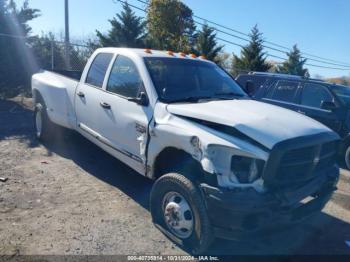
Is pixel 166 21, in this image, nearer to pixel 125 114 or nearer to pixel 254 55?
pixel 254 55

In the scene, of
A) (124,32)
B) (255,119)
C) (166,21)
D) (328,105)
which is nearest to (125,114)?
(255,119)

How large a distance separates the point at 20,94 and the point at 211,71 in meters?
9.46

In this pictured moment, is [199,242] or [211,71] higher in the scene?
[211,71]

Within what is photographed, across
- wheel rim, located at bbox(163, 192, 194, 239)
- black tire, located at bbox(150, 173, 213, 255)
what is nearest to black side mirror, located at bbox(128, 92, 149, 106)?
black tire, located at bbox(150, 173, 213, 255)

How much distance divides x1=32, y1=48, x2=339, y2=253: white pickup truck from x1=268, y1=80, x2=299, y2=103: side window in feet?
12.4

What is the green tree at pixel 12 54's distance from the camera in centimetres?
1119

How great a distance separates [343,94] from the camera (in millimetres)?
8227

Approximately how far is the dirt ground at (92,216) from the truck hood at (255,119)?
988 mm

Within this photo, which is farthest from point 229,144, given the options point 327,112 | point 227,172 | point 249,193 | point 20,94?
point 20,94

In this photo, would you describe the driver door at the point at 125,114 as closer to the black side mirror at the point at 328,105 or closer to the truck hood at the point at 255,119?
the truck hood at the point at 255,119

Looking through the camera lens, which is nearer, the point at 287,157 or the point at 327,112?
the point at 287,157

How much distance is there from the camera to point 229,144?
128 inches

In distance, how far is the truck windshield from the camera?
4332 millimetres

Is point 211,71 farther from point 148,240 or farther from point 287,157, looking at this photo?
point 148,240
